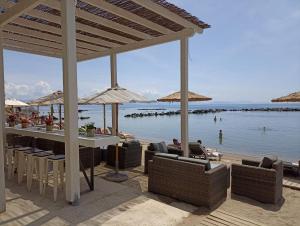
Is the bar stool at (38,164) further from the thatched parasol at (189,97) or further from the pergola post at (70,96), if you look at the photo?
the thatched parasol at (189,97)

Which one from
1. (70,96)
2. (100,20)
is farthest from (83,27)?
(70,96)

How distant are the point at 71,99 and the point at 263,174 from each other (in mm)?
3560

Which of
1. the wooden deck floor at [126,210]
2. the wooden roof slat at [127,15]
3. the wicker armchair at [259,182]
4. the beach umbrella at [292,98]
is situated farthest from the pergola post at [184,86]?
the beach umbrella at [292,98]

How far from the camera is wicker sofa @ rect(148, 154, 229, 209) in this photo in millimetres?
3910

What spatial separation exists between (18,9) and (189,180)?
14.9 ft

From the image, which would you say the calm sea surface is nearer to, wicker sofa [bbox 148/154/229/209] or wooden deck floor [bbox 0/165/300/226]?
wooden deck floor [bbox 0/165/300/226]

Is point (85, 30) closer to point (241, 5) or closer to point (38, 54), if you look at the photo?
point (38, 54)

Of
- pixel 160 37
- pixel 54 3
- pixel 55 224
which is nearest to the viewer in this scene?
pixel 55 224

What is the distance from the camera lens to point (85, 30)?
19.7 ft

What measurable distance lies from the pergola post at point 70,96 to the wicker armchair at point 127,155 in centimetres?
238

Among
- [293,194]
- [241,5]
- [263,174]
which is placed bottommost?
[293,194]

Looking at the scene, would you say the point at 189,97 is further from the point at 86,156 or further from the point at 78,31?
the point at 78,31

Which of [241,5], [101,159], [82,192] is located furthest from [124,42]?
[82,192]

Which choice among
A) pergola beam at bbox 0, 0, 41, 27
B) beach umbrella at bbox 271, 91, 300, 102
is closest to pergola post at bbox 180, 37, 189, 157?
beach umbrella at bbox 271, 91, 300, 102
